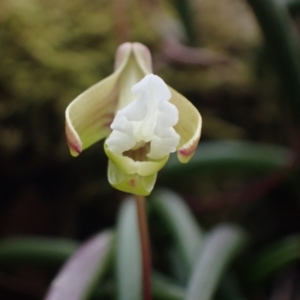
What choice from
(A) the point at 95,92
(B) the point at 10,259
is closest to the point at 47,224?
(B) the point at 10,259

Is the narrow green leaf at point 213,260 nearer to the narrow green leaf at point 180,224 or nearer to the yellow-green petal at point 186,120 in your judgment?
the narrow green leaf at point 180,224

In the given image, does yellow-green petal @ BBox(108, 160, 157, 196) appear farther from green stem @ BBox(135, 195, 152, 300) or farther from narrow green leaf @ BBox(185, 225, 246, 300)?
narrow green leaf @ BBox(185, 225, 246, 300)

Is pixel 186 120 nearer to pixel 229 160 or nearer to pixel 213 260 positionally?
pixel 213 260

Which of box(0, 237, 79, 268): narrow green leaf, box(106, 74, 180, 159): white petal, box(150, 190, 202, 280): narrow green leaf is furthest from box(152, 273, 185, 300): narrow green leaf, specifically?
box(106, 74, 180, 159): white petal

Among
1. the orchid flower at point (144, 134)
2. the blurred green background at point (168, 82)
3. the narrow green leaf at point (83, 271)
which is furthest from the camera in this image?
the blurred green background at point (168, 82)

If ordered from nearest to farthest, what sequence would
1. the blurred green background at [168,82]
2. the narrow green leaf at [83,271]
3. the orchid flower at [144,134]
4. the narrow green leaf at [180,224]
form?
1. the orchid flower at [144,134]
2. the narrow green leaf at [83,271]
3. the narrow green leaf at [180,224]
4. the blurred green background at [168,82]

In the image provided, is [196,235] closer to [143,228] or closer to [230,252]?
[230,252]

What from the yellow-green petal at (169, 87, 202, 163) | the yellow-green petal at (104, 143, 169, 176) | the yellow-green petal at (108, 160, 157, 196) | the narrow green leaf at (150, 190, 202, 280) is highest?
the yellow-green petal at (169, 87, 202, 163)

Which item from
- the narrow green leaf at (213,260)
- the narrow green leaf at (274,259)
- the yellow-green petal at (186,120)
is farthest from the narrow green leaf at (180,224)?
the yellow-green petal at (186,120)
